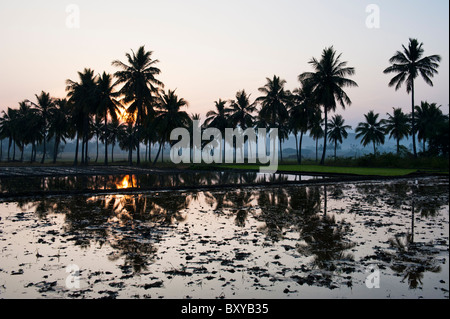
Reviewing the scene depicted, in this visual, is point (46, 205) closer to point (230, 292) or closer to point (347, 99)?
point (230, 292)

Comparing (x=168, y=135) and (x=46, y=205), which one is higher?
(x=168, y=135)

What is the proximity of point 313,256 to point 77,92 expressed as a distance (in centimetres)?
5116

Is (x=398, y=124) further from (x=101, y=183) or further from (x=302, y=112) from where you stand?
(x=101, y=183)

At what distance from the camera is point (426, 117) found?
2394 inches

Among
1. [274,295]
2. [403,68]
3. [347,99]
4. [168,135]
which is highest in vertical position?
[403,68]

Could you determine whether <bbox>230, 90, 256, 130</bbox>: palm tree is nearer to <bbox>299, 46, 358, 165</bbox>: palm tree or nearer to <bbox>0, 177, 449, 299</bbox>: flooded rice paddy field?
<bbox>299, 46, 358, 165</bbox>: palm tree

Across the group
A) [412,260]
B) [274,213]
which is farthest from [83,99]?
[412,260]

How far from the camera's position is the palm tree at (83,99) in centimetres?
5028

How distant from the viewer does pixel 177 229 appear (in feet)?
31.4

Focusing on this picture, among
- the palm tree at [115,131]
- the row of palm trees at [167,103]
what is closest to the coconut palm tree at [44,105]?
the row of palm trees at [167,103]

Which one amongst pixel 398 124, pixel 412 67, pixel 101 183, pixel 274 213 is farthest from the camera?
pixel 398 124

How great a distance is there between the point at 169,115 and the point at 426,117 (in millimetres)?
45009

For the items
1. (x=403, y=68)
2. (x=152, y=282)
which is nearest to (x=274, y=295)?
(x=152, y=282)

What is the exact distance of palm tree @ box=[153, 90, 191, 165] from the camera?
5384 cm
